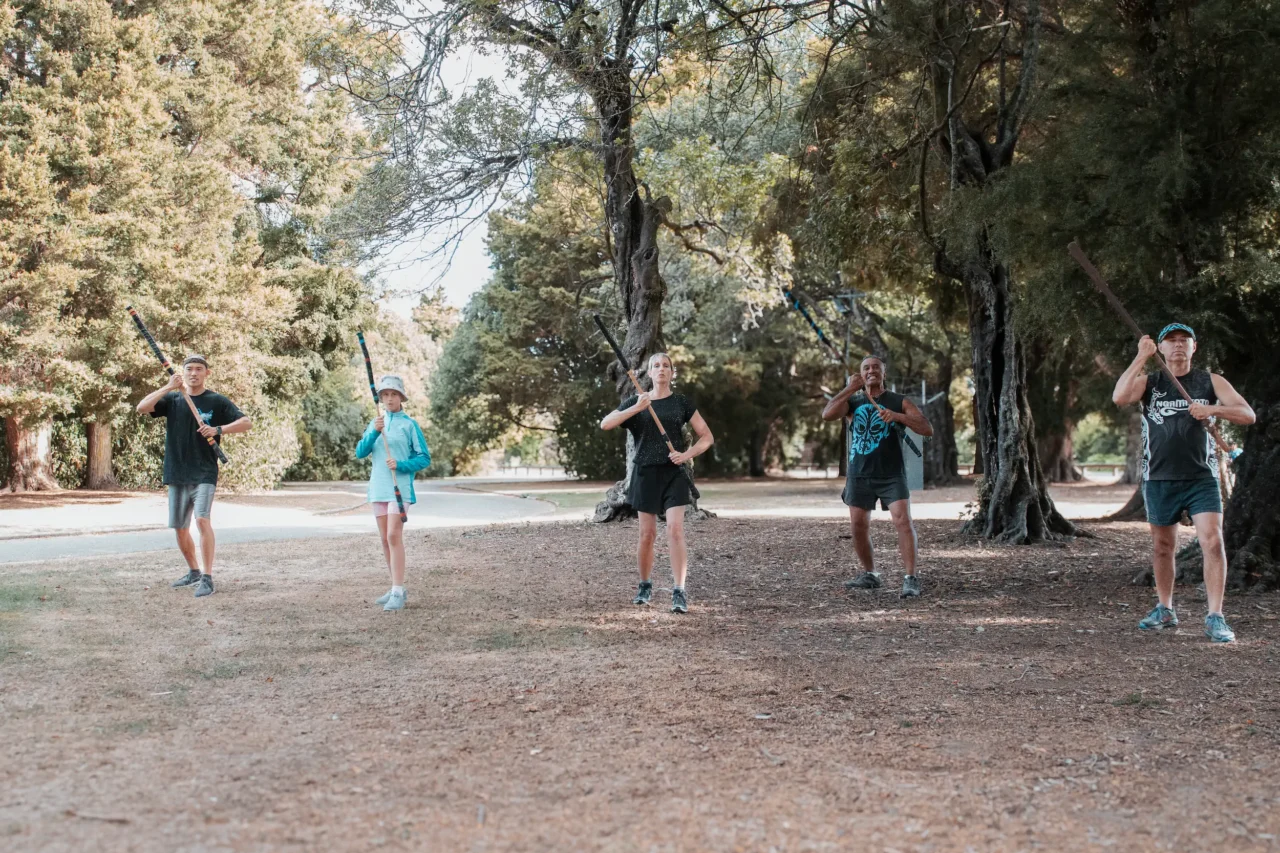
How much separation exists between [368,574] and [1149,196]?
24.8 ft

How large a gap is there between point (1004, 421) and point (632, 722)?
33.1 feet

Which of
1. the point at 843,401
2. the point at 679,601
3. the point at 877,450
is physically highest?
the point at 843,401

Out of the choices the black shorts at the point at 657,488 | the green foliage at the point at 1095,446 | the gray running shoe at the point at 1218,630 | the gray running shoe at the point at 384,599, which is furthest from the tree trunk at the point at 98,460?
the green foliage at the point at 1095,446

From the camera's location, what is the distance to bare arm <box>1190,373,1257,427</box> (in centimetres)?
657

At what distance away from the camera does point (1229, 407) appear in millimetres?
6590

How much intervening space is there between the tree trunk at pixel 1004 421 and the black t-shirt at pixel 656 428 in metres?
6.61

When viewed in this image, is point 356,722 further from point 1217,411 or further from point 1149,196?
point 1149,196

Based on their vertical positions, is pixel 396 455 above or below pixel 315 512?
above

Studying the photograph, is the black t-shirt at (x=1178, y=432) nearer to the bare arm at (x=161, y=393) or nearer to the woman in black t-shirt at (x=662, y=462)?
the woman in black t-shirt at (x=662, y=462)

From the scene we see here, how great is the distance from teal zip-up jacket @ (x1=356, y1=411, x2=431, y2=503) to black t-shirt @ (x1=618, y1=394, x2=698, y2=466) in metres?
1.59

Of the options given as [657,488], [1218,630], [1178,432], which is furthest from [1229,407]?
[657,488]

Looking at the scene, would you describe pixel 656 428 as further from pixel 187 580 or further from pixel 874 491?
pixel 187 580

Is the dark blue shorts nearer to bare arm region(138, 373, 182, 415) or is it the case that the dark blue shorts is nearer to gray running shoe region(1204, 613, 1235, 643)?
gray running shoe region(1204, 613, 1235, 643)

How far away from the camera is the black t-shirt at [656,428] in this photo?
7.92 m
